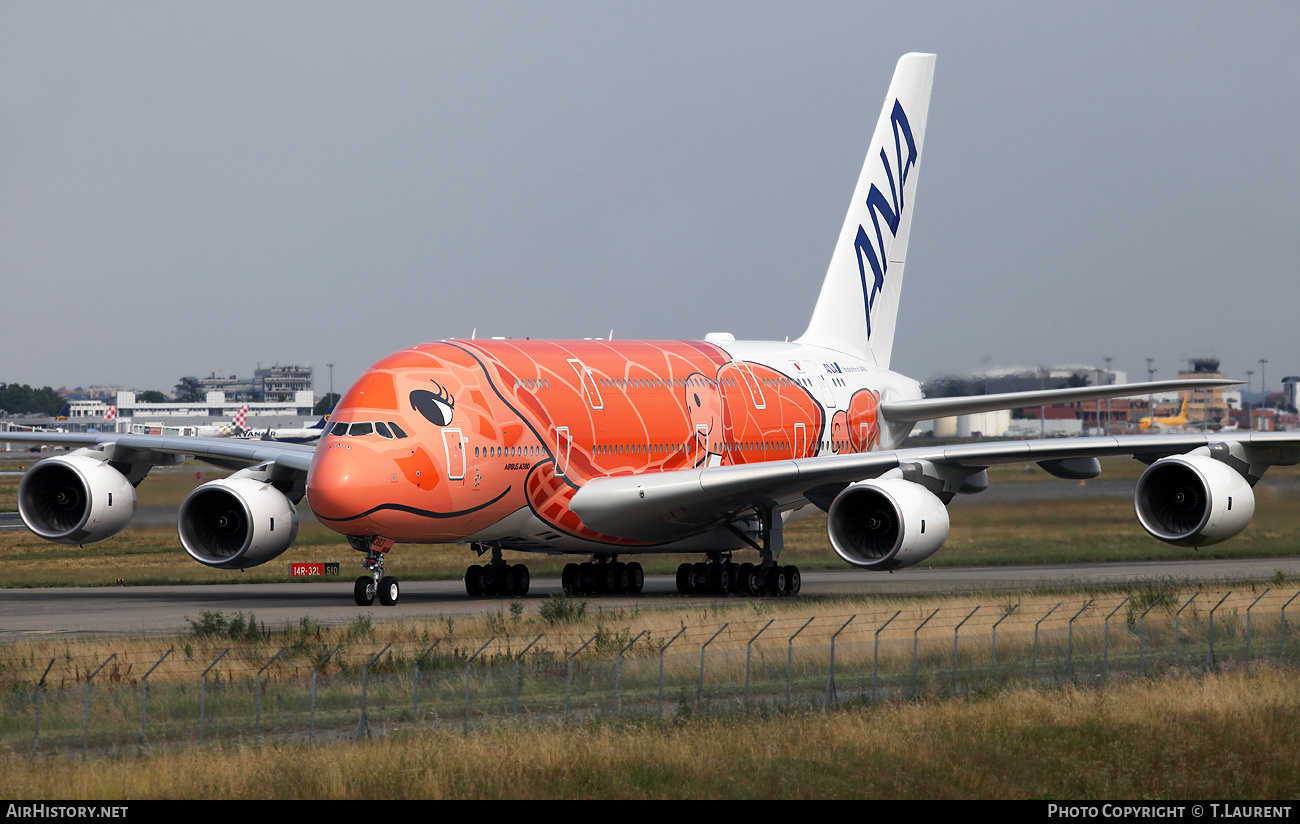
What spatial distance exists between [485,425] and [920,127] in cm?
1900

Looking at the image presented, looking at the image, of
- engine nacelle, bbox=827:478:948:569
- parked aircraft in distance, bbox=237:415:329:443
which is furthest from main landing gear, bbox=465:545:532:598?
parked aircraft in distance, bbox=237:415:329:443

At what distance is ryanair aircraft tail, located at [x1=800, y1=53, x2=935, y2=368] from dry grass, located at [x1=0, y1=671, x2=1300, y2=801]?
74.2 feet

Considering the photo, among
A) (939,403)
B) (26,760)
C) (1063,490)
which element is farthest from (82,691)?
(1063,490)

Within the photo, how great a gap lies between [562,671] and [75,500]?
17049 mm

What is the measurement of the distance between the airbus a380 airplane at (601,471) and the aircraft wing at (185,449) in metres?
0.07

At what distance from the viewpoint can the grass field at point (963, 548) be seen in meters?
41.7

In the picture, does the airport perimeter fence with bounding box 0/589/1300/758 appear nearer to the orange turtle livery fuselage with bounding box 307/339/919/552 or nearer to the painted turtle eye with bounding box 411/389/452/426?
the orange turtle livery fuselage with bounding box 307/339/919/552

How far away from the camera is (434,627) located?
24438mm

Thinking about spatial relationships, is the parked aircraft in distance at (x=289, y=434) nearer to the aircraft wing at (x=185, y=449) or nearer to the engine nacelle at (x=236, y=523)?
the aircraft wing at (x=185, y=449)

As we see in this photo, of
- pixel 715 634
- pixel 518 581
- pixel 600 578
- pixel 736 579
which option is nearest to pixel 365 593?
pixel 518 581

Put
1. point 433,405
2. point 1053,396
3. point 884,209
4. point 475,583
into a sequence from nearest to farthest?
point 433,405 → point 475,583 → point 1053,396 → point 884,209

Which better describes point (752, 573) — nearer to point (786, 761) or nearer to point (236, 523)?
point (236, 523)

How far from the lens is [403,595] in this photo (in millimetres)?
33031

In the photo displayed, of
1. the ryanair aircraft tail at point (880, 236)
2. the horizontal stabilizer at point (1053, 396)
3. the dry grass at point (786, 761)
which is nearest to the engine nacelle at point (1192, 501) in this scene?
the horizontal stabilizer at point (1053, 396)
